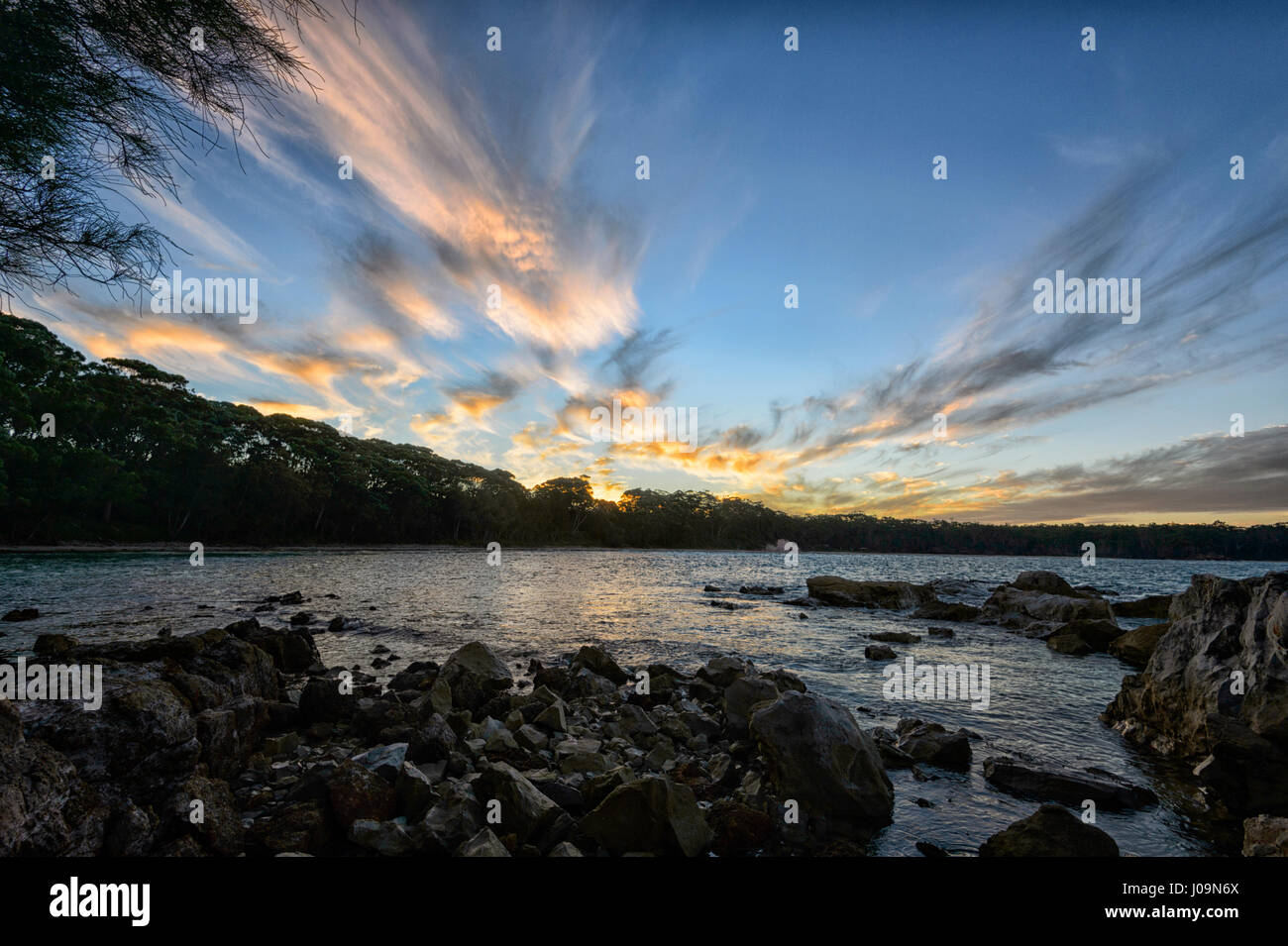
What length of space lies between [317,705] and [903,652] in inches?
740

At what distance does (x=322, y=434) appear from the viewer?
327 feet

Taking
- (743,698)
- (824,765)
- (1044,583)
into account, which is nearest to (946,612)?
(1044,583)

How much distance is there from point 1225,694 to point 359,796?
13.7 m

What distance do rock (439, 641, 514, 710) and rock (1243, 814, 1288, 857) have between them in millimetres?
11082

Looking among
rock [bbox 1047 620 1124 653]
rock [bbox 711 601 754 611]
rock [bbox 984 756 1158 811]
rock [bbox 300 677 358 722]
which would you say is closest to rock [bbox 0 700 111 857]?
rock [bbox 300 677 358 722]

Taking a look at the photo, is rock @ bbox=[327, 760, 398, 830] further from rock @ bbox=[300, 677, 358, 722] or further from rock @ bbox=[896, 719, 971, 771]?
rock @ bbox=[896, 719, 971, 771]

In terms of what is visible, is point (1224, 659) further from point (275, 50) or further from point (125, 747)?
point (275, 50)

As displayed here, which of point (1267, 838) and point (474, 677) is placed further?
point (474, 677)

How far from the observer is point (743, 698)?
9.82 metres

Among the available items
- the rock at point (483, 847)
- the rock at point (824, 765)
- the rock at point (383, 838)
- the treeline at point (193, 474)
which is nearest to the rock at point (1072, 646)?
the rock at point (824, 765)

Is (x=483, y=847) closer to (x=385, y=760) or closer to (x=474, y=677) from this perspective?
(x=385, y=760)

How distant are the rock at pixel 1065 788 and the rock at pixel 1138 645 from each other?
14445mm
